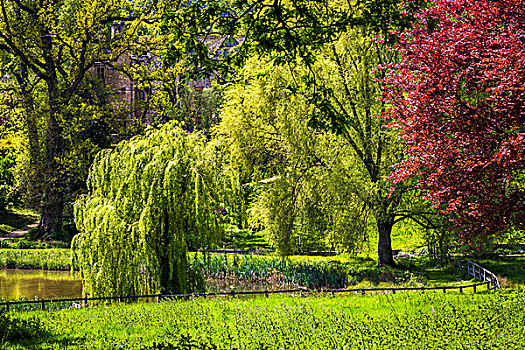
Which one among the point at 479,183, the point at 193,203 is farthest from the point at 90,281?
the point at 479,183

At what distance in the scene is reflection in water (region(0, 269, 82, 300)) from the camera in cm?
1962

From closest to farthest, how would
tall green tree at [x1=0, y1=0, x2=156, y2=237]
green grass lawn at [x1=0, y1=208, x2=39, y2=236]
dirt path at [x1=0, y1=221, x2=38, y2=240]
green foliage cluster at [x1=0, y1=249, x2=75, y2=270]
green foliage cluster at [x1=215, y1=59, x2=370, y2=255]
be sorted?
green foliage cluster at [x1=215, y1=59, x2=370, y2=255] < green foliage cluster at [x1=0, y1=249, x2=75, y2=270] < tall green tree at [x1=0, y1=0, x2=156, y2=237] < dirt path at [x1=0, y1=221, x2=38, y2=240] < green grass lawn at [x1=0, y1=208, x2=39, y2=236]

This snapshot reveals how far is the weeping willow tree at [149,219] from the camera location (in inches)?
563

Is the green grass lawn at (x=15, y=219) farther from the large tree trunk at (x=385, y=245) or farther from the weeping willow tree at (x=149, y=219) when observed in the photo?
the large tree trunk at (x=385, y=245)

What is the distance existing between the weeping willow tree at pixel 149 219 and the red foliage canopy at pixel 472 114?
5865mm

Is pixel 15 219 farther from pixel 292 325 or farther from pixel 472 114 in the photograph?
pixel 292 325

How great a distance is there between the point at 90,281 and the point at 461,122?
10.7 meters

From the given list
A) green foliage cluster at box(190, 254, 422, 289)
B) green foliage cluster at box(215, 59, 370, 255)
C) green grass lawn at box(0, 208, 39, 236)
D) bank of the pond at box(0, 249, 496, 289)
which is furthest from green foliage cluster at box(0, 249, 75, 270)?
green grass lawn at box(0, 208, 39, 236)

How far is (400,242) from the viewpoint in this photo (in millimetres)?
32219

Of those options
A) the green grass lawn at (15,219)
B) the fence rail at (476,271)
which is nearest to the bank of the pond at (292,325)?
the fence rail at (476,271)

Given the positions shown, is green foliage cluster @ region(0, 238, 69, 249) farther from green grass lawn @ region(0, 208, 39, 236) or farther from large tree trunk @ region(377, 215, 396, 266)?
large tree trunk @ region(377, 215, 396, 266)

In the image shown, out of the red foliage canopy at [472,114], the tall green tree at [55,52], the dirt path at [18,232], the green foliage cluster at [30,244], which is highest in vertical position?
the tall green tree at [55,52]

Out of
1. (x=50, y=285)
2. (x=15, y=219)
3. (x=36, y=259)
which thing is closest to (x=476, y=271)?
(x=50, y=285)

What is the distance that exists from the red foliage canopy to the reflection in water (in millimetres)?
13301
